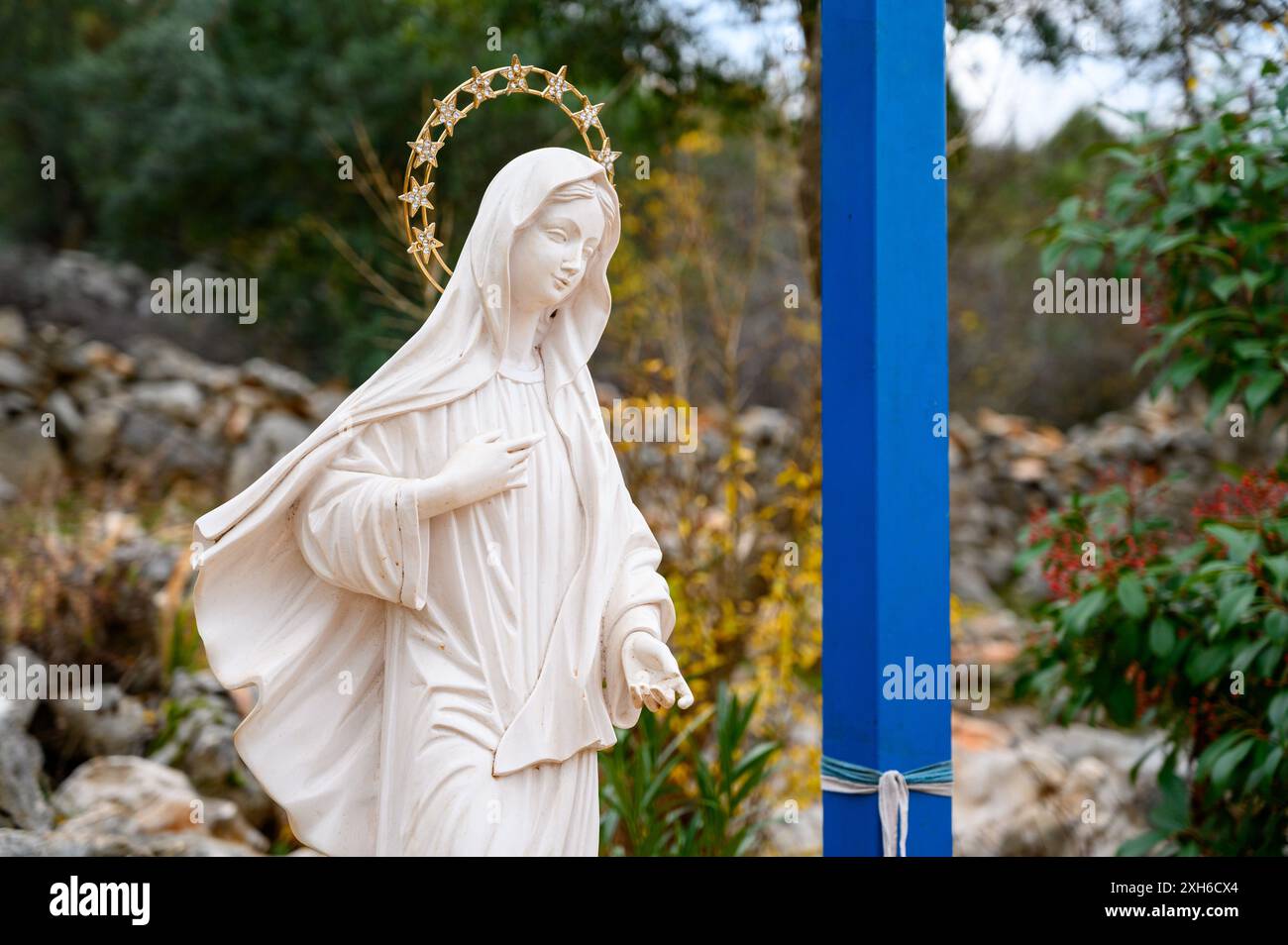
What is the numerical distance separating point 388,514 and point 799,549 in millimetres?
3481

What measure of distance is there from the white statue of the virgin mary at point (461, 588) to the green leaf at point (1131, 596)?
6.48 ft

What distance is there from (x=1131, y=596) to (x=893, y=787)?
1.51 meters

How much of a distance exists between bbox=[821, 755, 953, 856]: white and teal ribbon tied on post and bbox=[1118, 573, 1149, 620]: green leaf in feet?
4.34

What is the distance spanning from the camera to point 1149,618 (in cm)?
444

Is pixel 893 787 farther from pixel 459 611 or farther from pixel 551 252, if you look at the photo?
pixel 551 252

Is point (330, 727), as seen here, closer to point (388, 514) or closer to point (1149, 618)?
point (388, 514)

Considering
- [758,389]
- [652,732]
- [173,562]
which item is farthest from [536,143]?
[652,732]

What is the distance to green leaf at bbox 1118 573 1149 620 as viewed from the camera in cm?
418

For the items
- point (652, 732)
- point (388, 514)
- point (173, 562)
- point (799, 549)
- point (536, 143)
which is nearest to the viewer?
point (388, 514)

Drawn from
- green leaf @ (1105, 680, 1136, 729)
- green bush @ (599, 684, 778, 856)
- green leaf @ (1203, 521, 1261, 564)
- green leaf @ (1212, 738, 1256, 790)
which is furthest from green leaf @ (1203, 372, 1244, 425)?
green bush @ (599, 684, 778, 856)

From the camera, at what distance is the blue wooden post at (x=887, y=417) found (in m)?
3.14

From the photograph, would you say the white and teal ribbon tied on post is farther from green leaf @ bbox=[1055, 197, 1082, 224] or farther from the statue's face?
green leaf @ bbox=[1055, 197, 1082, 224]

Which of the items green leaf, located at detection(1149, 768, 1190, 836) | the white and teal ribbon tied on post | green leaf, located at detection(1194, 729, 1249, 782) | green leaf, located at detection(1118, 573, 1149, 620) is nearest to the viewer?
the white and teal ribbon tied on post
